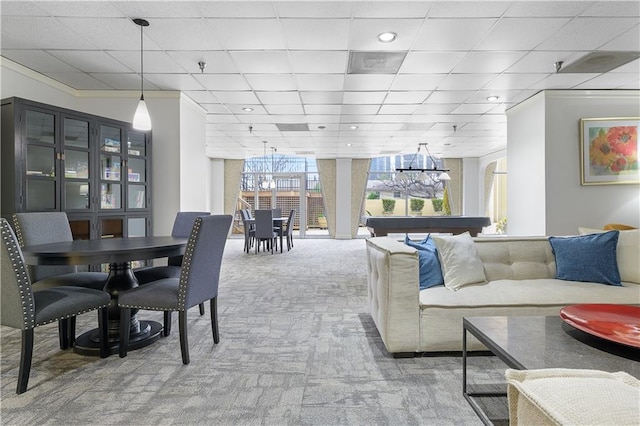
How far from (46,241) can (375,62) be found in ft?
11.7

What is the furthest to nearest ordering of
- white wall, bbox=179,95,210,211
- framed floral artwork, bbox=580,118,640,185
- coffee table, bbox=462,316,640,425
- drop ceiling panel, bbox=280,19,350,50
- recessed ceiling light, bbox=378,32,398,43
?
1. white wall, bbox=179,95,210,211
2. framed floral artwork, bbox=580,118,640,185
3. recessed ceiling light, bbox=378,32,398,43
4. drop ceiling panel, bbox=280,19,350,50
5. coffee table, bbox=462,316,640,425

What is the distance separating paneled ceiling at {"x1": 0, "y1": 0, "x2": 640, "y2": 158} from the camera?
113 inches

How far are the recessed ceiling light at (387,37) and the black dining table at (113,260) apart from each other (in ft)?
8.35

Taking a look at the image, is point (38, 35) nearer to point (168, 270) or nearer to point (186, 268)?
point (168, 270)

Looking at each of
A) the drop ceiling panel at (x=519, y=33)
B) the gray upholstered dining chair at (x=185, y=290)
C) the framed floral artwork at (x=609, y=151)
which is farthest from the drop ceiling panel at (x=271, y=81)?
the framed floral artwork at (x=609, y=151)

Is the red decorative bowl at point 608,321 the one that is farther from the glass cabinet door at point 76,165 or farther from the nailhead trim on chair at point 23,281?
the glass cabinet door at point 76,165

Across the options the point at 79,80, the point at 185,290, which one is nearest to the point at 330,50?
the point at 185,290

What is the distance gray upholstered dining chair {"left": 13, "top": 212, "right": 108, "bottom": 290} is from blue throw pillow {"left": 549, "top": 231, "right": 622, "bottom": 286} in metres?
3.64

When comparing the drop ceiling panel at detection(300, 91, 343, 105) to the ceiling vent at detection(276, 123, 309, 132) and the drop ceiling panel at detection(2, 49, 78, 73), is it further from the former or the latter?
the drop ceiling panel at detection(2, 49, 78, 73)

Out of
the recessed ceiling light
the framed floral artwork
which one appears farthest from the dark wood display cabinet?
the framed floral artwork

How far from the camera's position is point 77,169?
3.98 meters

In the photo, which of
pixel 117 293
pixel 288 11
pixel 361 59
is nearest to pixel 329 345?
pixel 117 293

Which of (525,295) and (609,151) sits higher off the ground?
(609,151)

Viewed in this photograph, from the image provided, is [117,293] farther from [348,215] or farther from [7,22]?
[348,215]
